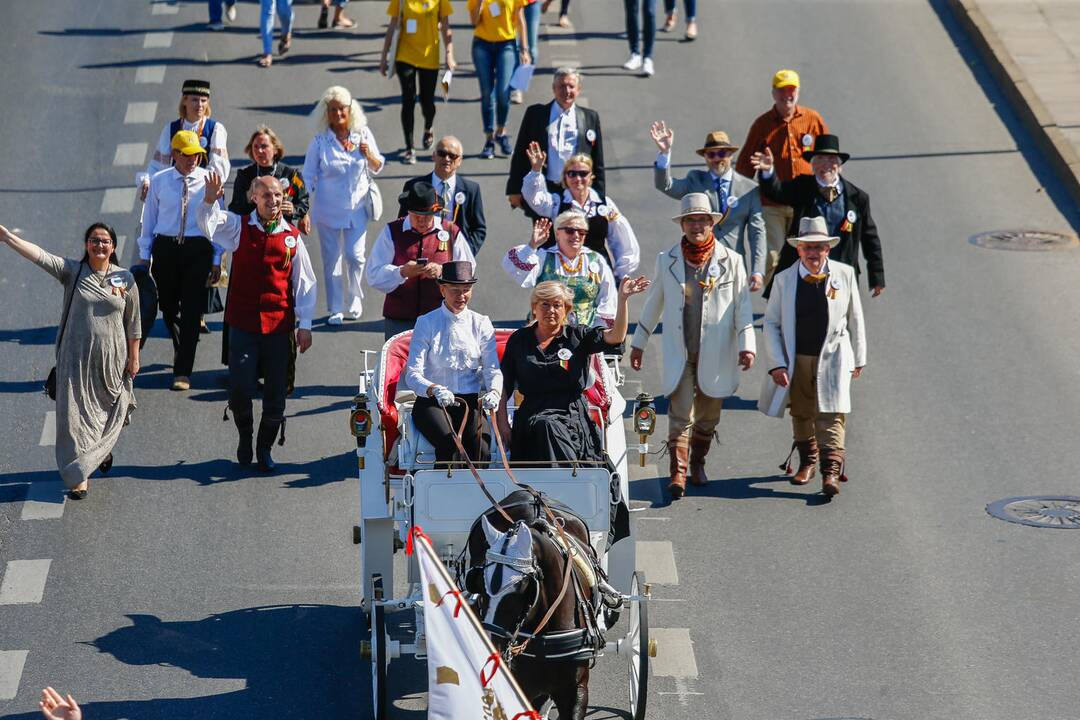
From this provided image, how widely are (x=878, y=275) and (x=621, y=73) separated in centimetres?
868

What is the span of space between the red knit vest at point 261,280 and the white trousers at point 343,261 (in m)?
2.99

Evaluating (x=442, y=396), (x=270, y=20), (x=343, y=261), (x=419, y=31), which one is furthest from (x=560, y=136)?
(x=270, y=20)

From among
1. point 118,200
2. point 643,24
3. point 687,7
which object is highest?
point 687,7

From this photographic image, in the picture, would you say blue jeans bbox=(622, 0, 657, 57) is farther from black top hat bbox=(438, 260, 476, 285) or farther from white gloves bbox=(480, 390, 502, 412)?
white gloves bbox=(480, 390, 502, 412)

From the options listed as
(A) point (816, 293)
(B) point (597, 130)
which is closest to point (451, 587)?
(A) point (816, 293)

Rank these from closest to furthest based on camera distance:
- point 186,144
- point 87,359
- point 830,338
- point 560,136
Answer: point 87,359
point 830,338
point 186,144
point 560,136

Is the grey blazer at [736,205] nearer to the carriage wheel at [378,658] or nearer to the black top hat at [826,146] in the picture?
the black top hat at [826,146]

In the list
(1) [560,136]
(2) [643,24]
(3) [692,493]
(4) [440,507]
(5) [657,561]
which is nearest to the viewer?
(4) [440,507]

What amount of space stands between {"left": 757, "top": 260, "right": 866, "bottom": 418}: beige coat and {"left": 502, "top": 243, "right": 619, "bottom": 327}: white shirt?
4.21 ft

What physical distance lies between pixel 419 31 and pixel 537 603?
37.7ft

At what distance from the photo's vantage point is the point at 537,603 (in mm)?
8734

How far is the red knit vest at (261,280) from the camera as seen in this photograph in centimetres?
1308

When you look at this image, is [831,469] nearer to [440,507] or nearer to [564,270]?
[564,270]

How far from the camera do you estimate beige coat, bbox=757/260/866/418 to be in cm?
1330
